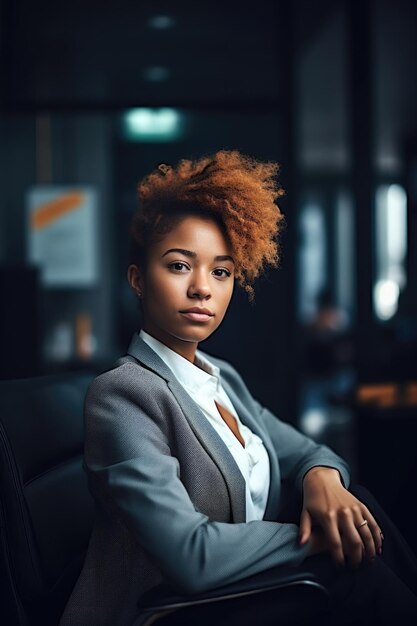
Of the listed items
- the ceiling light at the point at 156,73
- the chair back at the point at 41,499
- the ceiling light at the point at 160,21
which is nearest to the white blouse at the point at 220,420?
the chair back at the point at 41,499

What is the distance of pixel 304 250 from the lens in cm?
1188

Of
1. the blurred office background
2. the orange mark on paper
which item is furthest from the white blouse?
the orange mark on paper

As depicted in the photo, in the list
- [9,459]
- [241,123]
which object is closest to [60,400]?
[9,459]

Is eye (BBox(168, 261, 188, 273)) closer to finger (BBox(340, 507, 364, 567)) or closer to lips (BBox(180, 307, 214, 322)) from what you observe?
lips (BBox(180, 307, 214, 322))

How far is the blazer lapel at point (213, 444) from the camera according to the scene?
4.15 ft

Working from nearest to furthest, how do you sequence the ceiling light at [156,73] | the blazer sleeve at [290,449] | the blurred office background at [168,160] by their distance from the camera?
1. the blazer sleeve at [290,449]
2. the blurred office background at [168,160]
3. the ceiling light at [156,73]

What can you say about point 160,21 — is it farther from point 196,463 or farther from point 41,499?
point 196,463

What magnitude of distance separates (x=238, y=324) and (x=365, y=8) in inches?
65.9

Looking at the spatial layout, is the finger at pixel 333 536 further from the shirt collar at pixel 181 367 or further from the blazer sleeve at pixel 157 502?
the shirt collar at pixel 181 367

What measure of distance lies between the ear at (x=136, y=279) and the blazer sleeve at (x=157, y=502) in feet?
0.55

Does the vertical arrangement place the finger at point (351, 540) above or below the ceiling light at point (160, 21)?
below

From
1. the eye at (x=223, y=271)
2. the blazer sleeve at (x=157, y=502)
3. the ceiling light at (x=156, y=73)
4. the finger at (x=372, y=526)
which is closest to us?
the blazer sleeve at (x=157, y=502)

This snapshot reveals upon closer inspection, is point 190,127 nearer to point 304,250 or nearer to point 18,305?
point 18,305

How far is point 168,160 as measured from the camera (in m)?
2.48
